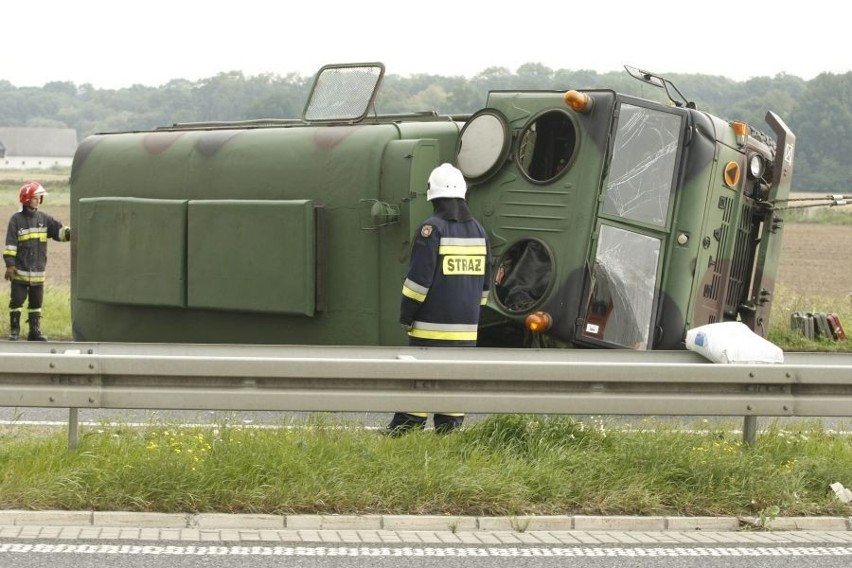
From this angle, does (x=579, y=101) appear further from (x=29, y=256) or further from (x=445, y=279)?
(x=29, y=256)

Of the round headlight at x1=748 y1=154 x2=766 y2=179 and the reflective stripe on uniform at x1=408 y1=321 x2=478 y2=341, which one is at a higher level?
the round headlight at x1=748 y1=154 x2=766 y2=179

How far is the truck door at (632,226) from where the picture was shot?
30.7ft

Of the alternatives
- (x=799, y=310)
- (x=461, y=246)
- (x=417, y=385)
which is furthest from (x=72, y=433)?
(x=799, y=310)

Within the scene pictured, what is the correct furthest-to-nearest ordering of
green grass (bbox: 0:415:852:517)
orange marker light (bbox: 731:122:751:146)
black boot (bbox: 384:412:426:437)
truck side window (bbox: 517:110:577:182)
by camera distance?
1. orange marker light (bbox: 731:122:751:146)
2. truck side window (bbox: 517:110:577:182)
3. black boot (bbox: 384:412:426:437)
4. green grass (bbox: 0:415:852:517)

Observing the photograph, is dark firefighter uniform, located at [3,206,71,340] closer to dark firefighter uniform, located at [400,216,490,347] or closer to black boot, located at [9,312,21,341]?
black boot, located at [9,312,21,341]

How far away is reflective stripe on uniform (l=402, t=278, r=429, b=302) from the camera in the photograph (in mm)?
7613

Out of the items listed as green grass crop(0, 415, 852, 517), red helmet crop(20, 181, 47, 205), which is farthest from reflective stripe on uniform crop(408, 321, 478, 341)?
red helmet crop(20, 181, 47, 205)

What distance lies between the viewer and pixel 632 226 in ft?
30.8

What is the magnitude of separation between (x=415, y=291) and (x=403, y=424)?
2.82ft

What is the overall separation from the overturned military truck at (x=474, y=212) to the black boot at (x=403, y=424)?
2233mm

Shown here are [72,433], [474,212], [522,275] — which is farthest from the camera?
[474,212]

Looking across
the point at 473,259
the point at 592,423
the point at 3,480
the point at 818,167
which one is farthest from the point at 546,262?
the point at 818,167

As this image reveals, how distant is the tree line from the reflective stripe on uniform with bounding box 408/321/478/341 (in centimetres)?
264

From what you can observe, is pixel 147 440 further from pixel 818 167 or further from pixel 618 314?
pixel 818 167
